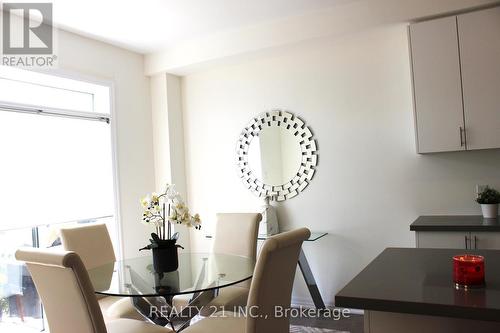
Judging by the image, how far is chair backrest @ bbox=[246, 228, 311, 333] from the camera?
188 centimetres

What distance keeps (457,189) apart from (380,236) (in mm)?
735

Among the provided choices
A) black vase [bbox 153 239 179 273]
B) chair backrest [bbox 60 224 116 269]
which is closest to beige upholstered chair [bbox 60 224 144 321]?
chair backrest [bbox 60 224 116 269]

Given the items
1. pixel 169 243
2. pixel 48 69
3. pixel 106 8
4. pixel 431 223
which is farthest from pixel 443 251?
pixel 48 69

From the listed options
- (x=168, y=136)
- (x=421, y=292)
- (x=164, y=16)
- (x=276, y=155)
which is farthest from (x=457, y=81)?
(x=168, y=136)

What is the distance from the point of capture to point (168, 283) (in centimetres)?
224

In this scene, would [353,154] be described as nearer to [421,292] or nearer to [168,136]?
[168,136]

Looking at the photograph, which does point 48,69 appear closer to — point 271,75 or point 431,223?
point 271,75

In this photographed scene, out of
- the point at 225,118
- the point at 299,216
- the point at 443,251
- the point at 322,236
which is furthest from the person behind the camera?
the point at 225,118

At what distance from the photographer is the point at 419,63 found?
10.1ft

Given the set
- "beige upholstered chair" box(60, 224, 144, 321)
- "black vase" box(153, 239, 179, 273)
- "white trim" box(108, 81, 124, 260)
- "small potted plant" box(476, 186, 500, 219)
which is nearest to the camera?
"black vase" box(153, 239, 179, 273)

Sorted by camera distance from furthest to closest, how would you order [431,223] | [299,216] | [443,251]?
[299,216] < [431,223] < [443,251]

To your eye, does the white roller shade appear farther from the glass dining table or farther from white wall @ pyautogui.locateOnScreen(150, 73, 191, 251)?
the glass dining table

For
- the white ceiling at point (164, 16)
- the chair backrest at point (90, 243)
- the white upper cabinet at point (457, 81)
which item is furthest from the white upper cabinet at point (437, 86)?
the chair backrest at point (90, 243)

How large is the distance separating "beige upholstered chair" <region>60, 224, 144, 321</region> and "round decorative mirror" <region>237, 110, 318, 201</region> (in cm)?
156
